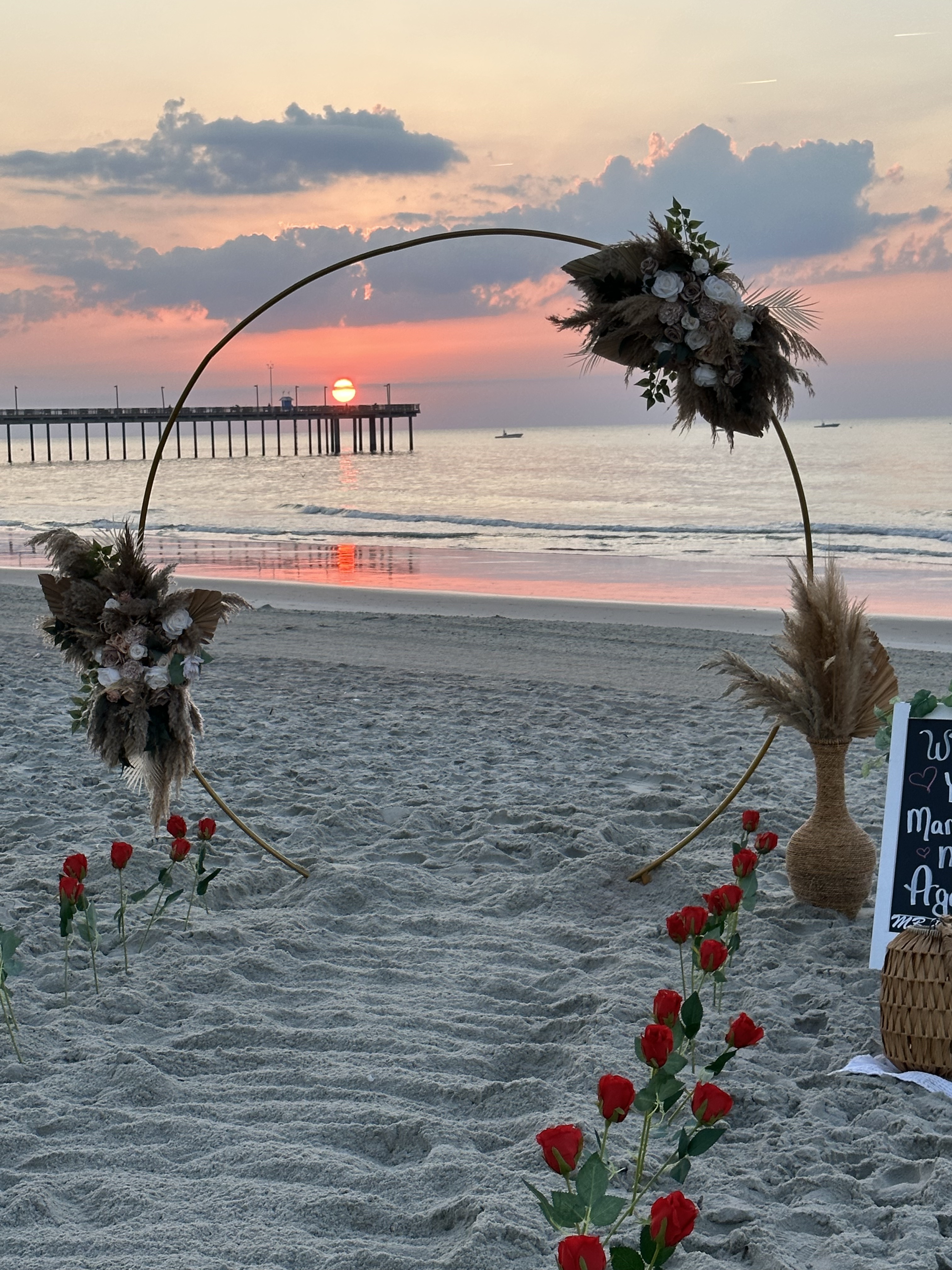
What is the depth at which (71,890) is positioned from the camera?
2.81 meters

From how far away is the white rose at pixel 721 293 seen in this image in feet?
10.9

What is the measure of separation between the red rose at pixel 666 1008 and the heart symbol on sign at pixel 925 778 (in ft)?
4.94

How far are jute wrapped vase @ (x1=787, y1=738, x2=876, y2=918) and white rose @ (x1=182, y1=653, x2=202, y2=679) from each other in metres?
1.92

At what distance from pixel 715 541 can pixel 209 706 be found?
14.5 metres

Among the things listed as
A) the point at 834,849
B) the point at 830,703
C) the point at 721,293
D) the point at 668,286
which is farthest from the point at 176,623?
the point at 834,849

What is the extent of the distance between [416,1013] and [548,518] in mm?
23902

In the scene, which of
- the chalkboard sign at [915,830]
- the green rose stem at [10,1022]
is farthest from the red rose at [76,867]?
the chalkboard sign at [915,830]

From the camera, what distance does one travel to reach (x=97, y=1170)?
7.29ft

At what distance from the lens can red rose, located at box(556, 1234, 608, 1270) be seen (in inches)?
45.7

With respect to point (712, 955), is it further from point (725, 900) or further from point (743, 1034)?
point (725, 900)

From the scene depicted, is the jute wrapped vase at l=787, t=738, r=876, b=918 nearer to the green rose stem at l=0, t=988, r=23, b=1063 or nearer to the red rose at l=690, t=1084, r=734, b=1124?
the red rose at l=690, t=1084, r=734, b=1124

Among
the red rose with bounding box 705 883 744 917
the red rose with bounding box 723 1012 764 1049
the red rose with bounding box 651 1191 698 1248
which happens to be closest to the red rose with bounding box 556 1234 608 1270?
the red rose with bounding box 651 1191 698 1248

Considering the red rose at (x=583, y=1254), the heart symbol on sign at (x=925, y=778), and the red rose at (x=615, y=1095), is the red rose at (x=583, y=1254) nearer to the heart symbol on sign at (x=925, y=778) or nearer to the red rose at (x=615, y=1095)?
the red rose at (x=615, y=1095)

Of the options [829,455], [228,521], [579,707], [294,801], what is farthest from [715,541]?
[829,455]
